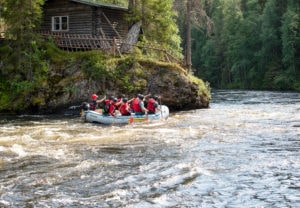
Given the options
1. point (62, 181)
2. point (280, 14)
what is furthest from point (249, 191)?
point (280, 14)

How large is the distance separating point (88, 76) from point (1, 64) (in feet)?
19.0

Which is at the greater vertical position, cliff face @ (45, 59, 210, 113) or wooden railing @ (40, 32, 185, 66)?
wooden railing @ (40, 32, 185, 66)

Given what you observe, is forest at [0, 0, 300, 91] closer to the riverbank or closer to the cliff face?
the riverbank

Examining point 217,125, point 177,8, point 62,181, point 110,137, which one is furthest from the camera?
point 177,8

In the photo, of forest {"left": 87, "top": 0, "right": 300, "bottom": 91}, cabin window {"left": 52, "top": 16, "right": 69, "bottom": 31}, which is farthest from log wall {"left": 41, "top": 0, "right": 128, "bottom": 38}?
forest {"left": 87, "top": 0, "right": 300, "bottom": 91}

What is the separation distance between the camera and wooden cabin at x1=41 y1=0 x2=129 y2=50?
26.9 m

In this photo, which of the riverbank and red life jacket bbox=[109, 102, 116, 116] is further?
the riverbank

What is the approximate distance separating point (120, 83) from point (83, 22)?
6687mm

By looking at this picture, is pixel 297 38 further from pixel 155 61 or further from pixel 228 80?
pixel 155 61

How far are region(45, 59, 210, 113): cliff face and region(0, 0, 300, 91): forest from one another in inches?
72.2

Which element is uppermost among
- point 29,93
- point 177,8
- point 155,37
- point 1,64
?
point 177,8

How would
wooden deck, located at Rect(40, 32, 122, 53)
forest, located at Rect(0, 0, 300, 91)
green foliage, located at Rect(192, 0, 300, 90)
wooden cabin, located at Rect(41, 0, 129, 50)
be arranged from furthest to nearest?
1. green foliage, located at Rect(192, 0, 300, 90)
2. wooden cabin, located at Rect(41, 0, 129, 50)
3. wooden deck, located at Rect(40, 32, 122, 53)
4. forest, located at Rect(0, 0, 300, 91)

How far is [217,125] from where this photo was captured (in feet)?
62.7

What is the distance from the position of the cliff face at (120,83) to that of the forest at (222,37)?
1.83 metres
